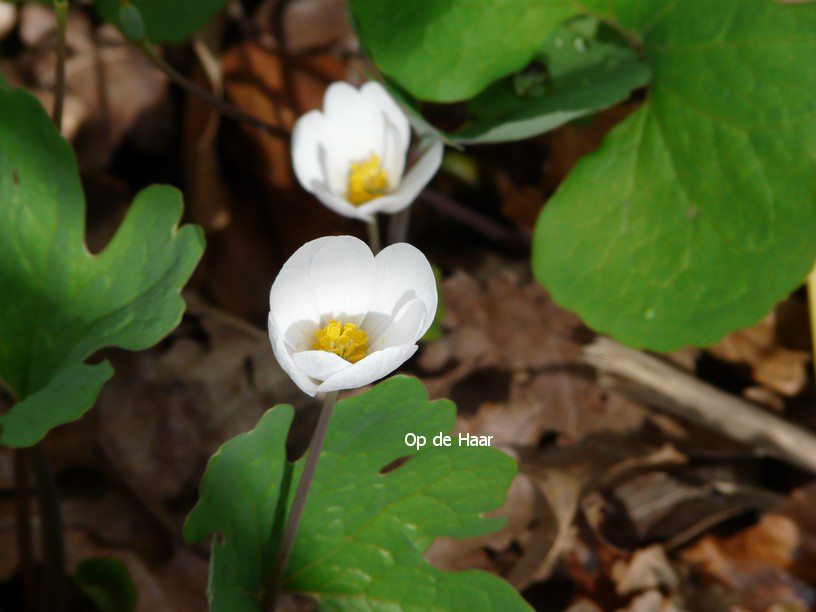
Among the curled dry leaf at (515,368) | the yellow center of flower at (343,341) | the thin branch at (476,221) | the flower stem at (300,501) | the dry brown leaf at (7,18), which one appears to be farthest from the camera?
the dry brown leaf at (7,18)

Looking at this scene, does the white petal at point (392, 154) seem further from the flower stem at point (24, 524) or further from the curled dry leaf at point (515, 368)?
the flower stem at point (24, 524)

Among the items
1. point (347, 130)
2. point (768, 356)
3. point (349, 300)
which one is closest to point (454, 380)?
point (347, 130)

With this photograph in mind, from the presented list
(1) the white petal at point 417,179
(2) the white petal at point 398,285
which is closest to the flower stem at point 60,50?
(1) the white petal at point 417,179

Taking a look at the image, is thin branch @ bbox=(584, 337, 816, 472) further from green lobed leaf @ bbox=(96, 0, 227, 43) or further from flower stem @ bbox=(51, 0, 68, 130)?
flower stem @ bbox=(51, 0, 68, 130)

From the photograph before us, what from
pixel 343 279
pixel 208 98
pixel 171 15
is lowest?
pixel 208 98

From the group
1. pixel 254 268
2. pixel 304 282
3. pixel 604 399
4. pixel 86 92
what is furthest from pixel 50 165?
pixel 604 399

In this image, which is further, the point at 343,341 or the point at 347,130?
the point at 347,130

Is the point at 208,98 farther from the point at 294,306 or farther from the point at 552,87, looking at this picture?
the point at 294,306

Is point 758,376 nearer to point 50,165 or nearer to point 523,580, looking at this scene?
point 523,580
